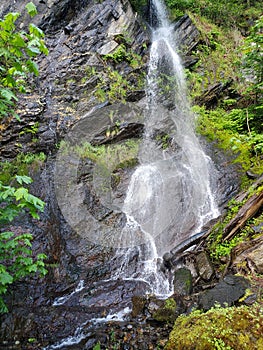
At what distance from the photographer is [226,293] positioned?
356 cm

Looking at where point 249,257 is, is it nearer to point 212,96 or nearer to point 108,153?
point 108,153

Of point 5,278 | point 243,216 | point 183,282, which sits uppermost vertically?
point 5,278

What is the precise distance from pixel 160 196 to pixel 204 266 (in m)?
3.31

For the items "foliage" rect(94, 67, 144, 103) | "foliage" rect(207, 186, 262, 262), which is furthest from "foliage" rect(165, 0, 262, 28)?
"foliage" rect(207, 186, 262, 262)

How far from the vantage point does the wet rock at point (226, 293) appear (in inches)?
134

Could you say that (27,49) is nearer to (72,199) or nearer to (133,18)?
(72,199)

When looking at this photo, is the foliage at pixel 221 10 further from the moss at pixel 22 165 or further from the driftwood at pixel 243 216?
the driftwood at pixel 243 216

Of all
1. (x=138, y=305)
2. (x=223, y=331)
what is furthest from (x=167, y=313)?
(x=223, y=331)

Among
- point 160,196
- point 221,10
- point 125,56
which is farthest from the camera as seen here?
Answer: point 221,10

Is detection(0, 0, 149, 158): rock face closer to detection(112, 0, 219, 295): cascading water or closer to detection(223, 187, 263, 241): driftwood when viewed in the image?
detection(112, 0, 219, 295): cascading water

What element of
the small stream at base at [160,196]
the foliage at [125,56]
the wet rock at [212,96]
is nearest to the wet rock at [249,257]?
the small stream at base at [160,196]

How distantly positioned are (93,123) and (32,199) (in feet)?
25.7

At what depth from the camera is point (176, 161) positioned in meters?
9.42

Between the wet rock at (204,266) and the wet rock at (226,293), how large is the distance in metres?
1.28
